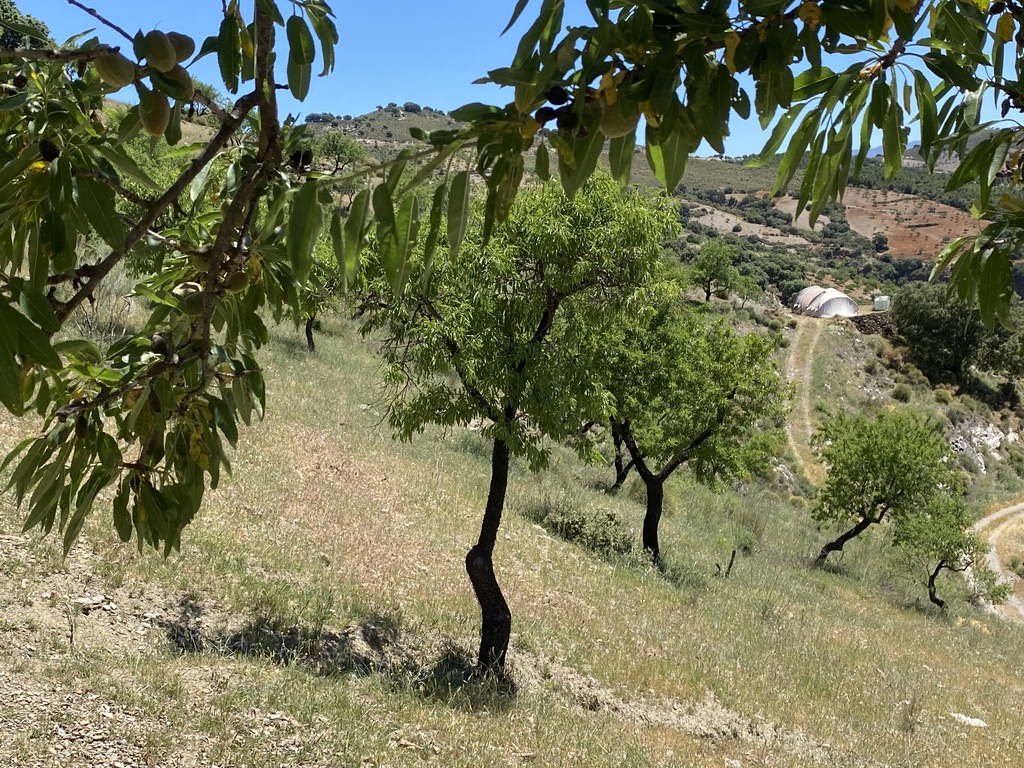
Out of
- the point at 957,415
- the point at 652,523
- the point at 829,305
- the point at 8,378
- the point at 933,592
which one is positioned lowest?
the point at 933,592

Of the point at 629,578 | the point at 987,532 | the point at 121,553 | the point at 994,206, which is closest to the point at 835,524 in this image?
the point at 987,532

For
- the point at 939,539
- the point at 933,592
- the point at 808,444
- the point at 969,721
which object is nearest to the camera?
the point at 969,721

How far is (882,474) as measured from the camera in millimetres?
18938

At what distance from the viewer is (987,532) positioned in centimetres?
2552

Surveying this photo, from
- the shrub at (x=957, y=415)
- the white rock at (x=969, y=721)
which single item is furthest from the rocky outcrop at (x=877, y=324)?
the white rock at (x=969, y=721)

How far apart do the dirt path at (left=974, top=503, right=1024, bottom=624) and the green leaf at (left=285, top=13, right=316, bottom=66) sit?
2398 cm

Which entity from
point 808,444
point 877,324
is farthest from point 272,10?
point 877,324

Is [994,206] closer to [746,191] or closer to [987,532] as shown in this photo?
[987,532]

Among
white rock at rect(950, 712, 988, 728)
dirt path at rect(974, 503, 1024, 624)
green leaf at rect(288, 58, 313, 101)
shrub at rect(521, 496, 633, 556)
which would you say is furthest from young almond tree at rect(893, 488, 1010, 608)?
green leaf at rect(288, 58, 313, 101)

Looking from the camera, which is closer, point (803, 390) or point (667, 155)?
point (667, 155)

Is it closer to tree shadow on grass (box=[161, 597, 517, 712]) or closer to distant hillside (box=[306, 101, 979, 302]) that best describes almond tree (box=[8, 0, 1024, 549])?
tree shadow on grass (box=[161, 597, 517, 712])

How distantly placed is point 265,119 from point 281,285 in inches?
22.2

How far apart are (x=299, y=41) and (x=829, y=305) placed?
49540 mm

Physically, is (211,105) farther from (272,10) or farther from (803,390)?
(803,390)
